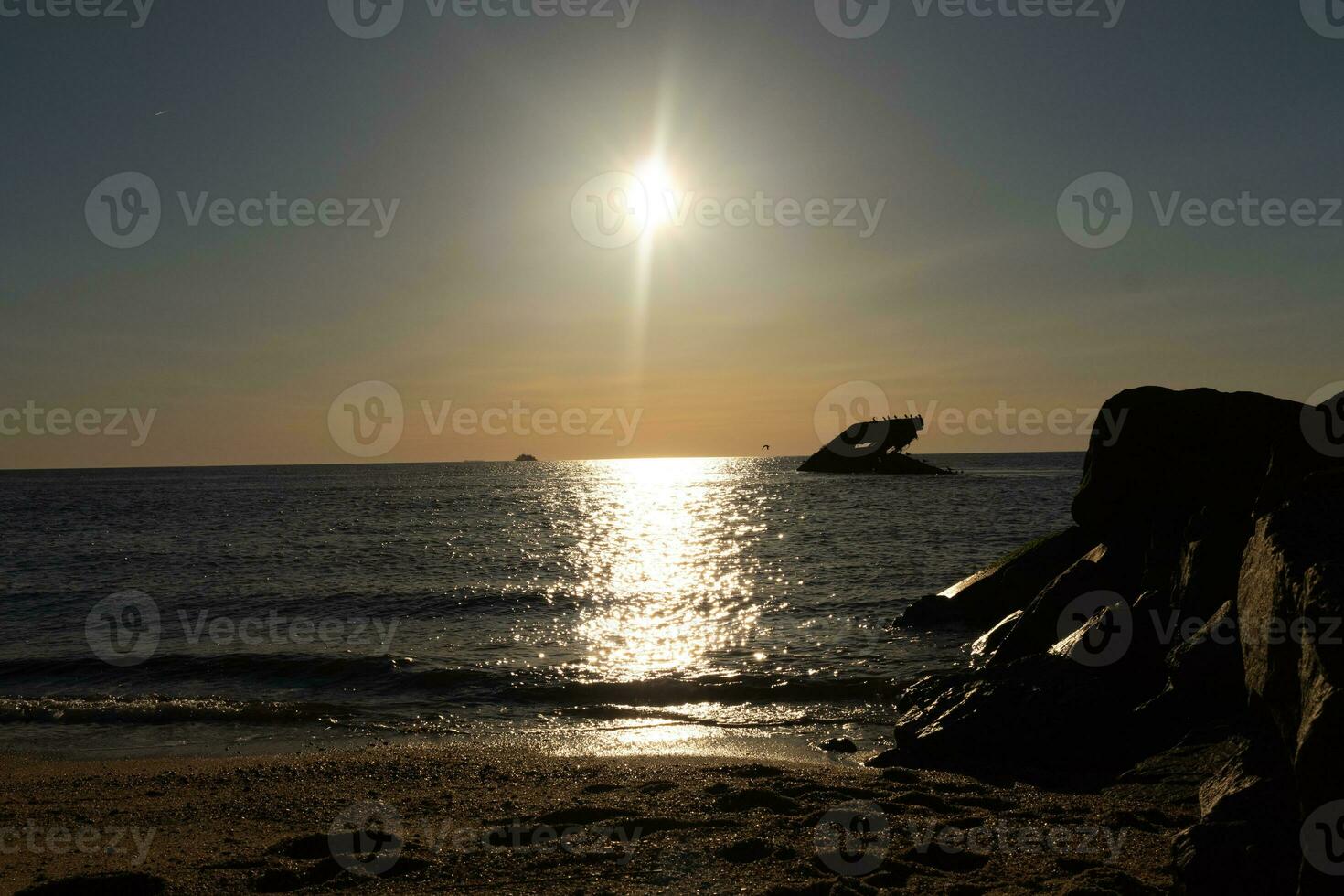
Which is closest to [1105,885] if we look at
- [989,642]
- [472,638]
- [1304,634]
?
[1304,634]

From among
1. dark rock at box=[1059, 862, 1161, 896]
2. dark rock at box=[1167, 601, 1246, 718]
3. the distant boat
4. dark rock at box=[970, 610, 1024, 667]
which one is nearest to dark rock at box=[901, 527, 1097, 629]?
dark rock at box=[970, 610, 1024, 667]

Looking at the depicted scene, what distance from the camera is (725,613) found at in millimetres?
21734

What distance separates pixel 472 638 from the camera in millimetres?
18812

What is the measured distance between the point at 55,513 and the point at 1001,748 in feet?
244

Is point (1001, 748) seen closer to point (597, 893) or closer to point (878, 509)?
point (597, 893)

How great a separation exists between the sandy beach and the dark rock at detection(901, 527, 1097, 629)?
372 inches

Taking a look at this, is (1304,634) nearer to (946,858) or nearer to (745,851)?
(946,858)

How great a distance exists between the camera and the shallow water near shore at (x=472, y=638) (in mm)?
12352

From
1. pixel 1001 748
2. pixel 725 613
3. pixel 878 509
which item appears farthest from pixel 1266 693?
pixel 878 509

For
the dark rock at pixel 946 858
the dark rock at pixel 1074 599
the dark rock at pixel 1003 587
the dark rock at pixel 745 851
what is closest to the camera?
the dark rock at pixel 946 858

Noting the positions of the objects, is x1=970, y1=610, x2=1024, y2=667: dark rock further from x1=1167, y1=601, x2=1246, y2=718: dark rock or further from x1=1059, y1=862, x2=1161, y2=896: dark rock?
x1=1059, y1=862, x2=1161, y2=896: dark rock

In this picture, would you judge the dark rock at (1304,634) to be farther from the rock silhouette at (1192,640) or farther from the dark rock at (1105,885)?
the dark rock at (1105,885)

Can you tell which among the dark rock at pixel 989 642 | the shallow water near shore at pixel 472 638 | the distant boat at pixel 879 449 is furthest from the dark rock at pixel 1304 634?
the distant boat at pixel 879 449

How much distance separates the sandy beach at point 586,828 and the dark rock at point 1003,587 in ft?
31.0
